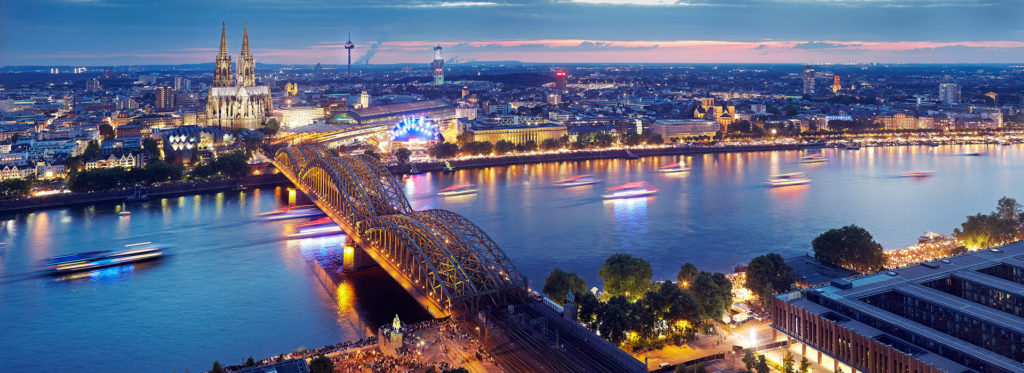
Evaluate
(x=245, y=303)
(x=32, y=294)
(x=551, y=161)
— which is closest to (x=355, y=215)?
(x=245, y=303)

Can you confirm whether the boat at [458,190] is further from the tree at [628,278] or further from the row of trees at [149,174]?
the tree at [628,278]

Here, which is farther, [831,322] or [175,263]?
[175,263]

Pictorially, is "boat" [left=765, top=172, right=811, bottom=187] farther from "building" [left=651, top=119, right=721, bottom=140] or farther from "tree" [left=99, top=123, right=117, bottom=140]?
"tree" [left=99, top=123, right=117, bottom=140]

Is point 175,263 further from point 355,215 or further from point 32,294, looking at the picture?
point 355,215

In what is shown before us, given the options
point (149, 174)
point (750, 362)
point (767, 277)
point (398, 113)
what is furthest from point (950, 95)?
point (750, 362)

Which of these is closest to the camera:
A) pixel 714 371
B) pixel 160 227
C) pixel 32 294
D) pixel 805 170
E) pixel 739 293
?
pixel 714 371

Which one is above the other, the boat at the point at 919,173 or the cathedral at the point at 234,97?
the cathedral at the point at 234,97

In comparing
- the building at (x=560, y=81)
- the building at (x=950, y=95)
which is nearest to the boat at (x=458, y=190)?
the building at (x=950, y=95)
